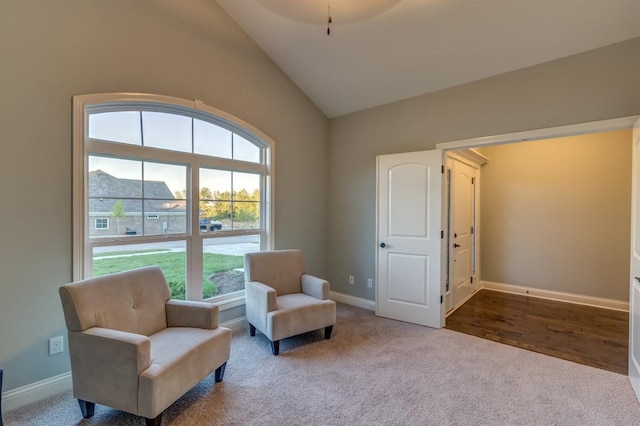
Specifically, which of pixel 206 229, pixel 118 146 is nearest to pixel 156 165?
pixel 118 146

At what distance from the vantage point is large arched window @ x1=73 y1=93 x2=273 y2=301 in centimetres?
240

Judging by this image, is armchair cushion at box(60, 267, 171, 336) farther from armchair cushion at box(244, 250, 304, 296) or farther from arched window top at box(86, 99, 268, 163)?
arched window top at box(86, 99, 268, 163)

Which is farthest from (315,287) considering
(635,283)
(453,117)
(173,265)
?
(635,283)

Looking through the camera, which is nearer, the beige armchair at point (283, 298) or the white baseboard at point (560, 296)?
the beige armchair at point (283, 298)

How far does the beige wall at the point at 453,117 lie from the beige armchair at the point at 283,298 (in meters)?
1.04

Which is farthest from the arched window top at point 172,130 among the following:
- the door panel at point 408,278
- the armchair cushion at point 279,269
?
the door panel at point 408,278

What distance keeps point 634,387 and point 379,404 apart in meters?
1.94

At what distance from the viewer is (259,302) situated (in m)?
2.82

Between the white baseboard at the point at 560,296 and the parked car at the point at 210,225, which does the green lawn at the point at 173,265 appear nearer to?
the parked car at the point at 210,225

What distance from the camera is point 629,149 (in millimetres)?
3871

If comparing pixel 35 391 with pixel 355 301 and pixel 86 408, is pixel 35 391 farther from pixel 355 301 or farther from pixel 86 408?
pixel 355 301

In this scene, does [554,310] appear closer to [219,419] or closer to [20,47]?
[219,419]

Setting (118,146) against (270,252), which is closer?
(118,146)

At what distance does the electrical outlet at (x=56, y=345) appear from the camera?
213 cm
